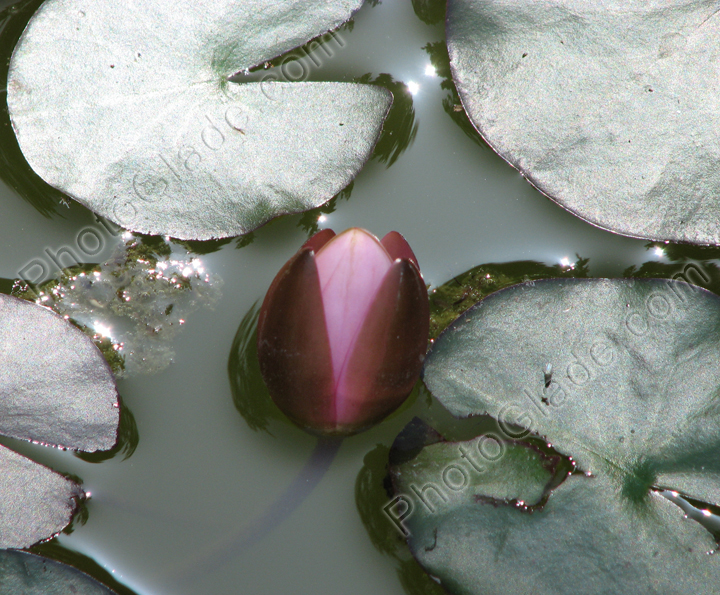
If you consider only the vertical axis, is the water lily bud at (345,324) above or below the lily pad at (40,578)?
above

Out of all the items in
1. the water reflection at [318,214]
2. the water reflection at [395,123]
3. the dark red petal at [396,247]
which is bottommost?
the water reflection at [318,214]

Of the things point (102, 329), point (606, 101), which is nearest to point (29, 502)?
point (102, 329)

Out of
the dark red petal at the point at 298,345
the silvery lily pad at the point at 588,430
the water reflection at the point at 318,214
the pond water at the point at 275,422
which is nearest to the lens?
the dark red petal at the point at 298,345

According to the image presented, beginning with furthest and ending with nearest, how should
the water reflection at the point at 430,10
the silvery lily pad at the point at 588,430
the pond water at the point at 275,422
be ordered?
the water reflection at the point at 430,10
the pond water at the point at 275,422
the silvery lily pad at the point at 588,430

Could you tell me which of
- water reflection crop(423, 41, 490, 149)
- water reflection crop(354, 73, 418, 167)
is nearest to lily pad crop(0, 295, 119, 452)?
water reflection crop(354, 73, 418, 167)

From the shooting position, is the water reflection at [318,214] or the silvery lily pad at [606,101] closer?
the silvery lily pad at [606,101]

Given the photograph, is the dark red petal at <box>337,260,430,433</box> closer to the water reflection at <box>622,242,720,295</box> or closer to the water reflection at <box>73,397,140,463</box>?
the water reflection at <box>73,397,140,463</box>

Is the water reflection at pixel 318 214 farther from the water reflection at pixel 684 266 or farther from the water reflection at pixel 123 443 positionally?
the water reflection at pixel 684 266

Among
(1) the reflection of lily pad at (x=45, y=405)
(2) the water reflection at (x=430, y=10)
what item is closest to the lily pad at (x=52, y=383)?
(1) the reflection of lily pad at (x=45, y=405)
